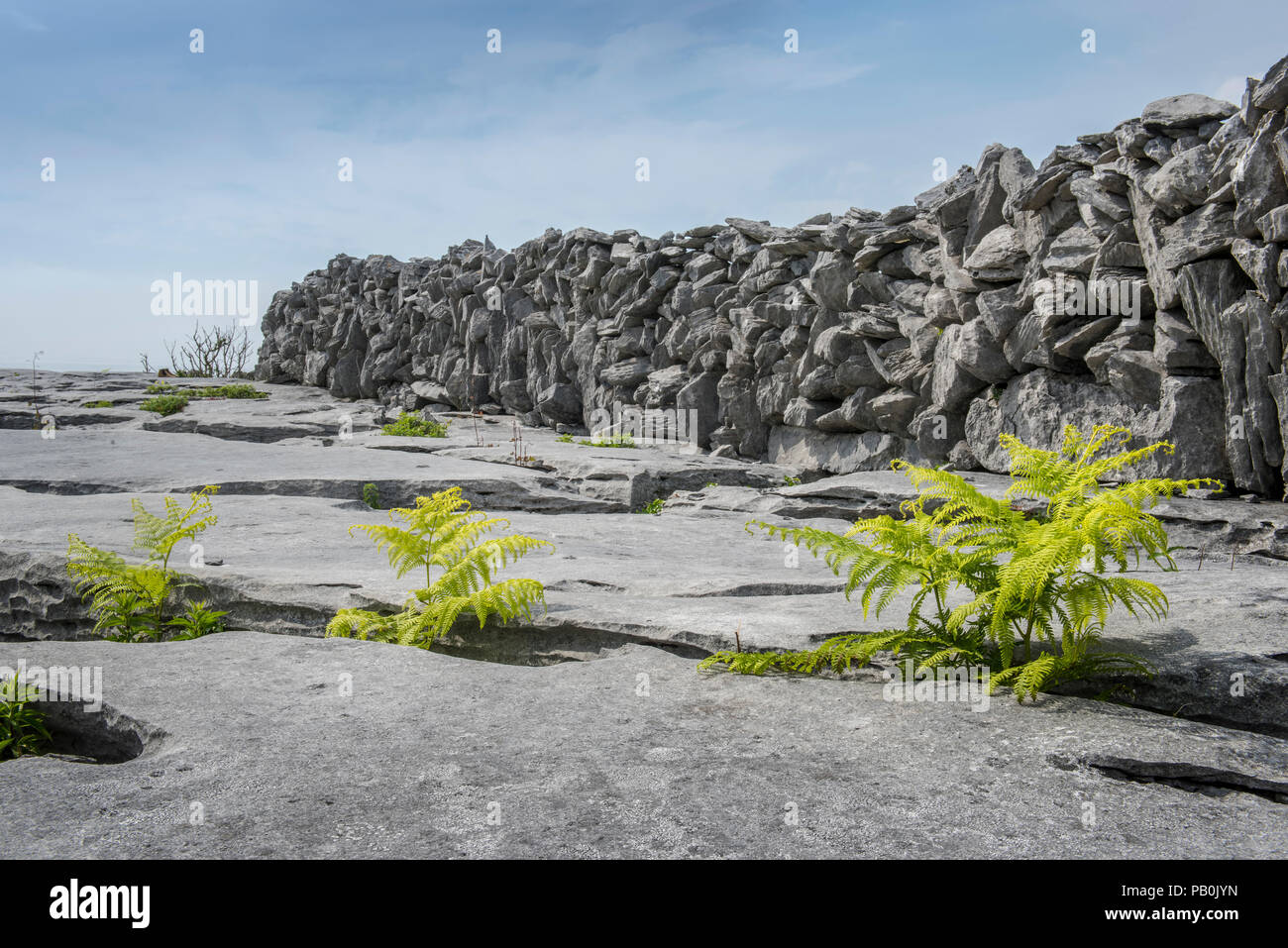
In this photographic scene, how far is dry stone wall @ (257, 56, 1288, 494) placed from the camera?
7.93 m

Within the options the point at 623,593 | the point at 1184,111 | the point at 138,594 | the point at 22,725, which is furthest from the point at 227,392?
the point at 1184,111

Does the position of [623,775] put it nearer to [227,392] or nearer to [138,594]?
[138,594]

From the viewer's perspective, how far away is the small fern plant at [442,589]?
469 centimetres

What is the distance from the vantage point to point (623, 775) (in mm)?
3020

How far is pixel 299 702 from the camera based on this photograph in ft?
12.3

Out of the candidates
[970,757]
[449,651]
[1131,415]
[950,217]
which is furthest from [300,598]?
[950,217]

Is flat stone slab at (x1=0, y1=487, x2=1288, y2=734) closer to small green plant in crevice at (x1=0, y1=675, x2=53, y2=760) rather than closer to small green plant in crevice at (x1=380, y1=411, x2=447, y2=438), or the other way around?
small green plant in crevice at (x1=0, y1=675, x2=53, y2=760)

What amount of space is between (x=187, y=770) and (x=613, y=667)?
6.23 ft

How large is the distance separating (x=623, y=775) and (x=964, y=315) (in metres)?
9.40

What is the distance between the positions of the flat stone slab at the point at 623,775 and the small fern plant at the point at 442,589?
0.65 metres

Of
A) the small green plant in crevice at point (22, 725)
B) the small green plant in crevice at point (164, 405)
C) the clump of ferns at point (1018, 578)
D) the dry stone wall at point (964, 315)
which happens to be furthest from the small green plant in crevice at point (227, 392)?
the clump of ferns at point (1018, 578)

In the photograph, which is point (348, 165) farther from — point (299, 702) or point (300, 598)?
point (299, 702)

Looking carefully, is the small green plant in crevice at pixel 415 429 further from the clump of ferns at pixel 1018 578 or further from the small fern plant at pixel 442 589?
the clump of ferns at pixel 1018 578
